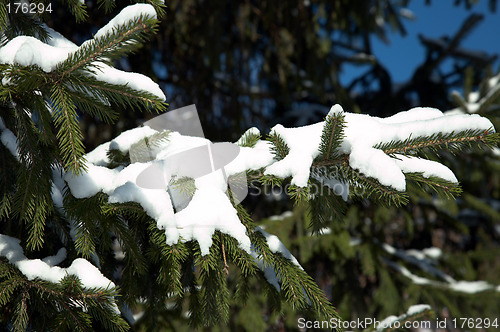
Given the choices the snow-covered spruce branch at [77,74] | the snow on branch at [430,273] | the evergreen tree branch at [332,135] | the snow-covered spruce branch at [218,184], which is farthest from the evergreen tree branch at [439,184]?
the snow on branch at [430,273]

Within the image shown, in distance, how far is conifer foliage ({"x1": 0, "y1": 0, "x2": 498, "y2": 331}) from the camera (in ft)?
3.20

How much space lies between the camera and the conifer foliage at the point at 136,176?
0.98 meters

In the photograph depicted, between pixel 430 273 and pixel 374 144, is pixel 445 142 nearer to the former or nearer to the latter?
pixel 374 144

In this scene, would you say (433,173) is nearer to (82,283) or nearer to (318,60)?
(82,283)

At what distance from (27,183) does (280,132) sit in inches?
30.0

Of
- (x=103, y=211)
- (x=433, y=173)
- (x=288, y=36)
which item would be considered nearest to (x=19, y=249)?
(x=103, y=211)

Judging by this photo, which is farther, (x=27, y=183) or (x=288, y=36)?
(x=288, y=36)

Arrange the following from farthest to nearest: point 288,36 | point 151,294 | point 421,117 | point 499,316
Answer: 1. point 288,36
2. point 499,316
3. point 151,294
4. point 421,117

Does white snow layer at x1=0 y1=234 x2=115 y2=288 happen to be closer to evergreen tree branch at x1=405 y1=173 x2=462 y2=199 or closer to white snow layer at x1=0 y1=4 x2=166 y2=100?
white snow layer at x1=0 y1=4 x2=166 y2=100

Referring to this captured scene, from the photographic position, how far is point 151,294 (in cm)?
141

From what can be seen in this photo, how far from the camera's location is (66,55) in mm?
966

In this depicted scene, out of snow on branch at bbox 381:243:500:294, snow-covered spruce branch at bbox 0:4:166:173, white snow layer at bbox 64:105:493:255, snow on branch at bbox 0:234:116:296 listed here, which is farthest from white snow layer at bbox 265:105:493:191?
snow on branch at bbox 381:243:500:294

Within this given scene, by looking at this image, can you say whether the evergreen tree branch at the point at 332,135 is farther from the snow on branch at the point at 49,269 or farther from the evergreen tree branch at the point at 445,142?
the snow on branch at the point at 49,269

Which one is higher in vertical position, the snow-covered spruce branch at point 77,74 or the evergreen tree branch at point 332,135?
the snow-covered spruce branch at point 77,74
